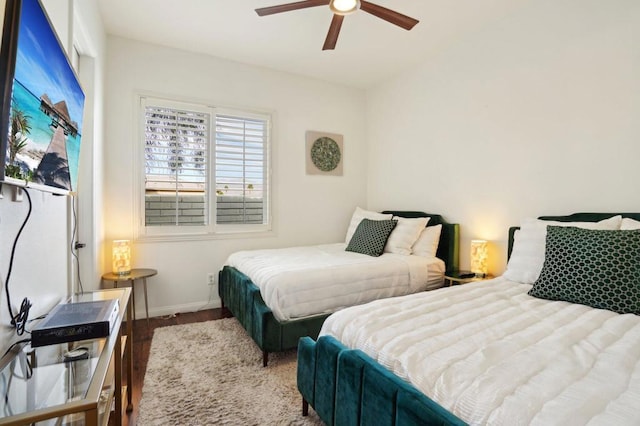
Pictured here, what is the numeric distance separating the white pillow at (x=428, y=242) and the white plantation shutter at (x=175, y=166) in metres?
2.27

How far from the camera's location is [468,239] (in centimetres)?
314

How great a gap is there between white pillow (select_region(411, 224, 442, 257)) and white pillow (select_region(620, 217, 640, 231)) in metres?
1.41

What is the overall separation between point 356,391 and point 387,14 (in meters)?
2.30

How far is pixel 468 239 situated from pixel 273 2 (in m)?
2.71

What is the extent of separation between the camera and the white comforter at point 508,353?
90 cm

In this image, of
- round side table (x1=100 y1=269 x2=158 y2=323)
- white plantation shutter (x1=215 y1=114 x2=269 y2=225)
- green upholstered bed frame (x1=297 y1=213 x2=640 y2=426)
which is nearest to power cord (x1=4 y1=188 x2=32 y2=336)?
green upholstered bed frame (x1=297 y1=213 x2=640 y2=426)

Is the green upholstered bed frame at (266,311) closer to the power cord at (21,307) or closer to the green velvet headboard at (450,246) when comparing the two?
the green velvet headboard at (450,246)

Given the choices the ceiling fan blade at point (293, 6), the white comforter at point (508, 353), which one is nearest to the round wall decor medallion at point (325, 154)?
the ceiling fan blade at point (293, 6)

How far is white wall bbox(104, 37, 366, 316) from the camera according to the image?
3.18m

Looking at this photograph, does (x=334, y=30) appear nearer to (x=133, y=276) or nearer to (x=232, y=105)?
(x=232, y=105)

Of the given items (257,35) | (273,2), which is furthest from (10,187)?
(257,35)

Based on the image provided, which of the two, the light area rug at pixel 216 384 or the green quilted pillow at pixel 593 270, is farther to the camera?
the light area rug at pixel 216 384

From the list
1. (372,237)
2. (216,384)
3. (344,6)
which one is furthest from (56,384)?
(372,237)

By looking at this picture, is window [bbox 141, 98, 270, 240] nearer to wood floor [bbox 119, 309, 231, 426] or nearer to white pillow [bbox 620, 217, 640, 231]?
wood floor [bbox 119, 309, 231, 426]
